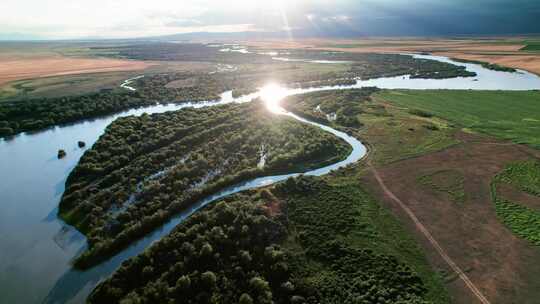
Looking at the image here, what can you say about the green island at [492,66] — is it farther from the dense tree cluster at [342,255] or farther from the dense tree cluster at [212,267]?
the dense tree cluster at [212,267]

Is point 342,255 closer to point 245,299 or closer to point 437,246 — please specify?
point 437,246

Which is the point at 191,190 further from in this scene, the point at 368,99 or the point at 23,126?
the point at 368,99

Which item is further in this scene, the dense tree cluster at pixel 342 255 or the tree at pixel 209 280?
the tree at pixel 209 280

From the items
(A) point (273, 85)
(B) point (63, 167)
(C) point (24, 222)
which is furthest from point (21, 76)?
(C) point (24, 222)

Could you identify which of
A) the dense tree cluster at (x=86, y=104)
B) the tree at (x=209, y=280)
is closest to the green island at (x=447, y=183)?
the tree at (x=209, y=280)

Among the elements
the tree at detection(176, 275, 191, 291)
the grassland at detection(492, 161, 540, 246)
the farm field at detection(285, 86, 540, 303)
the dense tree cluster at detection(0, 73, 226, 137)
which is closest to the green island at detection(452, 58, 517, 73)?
the farm field at detection(285, 86, 540, 303)

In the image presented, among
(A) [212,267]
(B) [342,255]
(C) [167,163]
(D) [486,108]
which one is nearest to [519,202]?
(B) [342,255]
